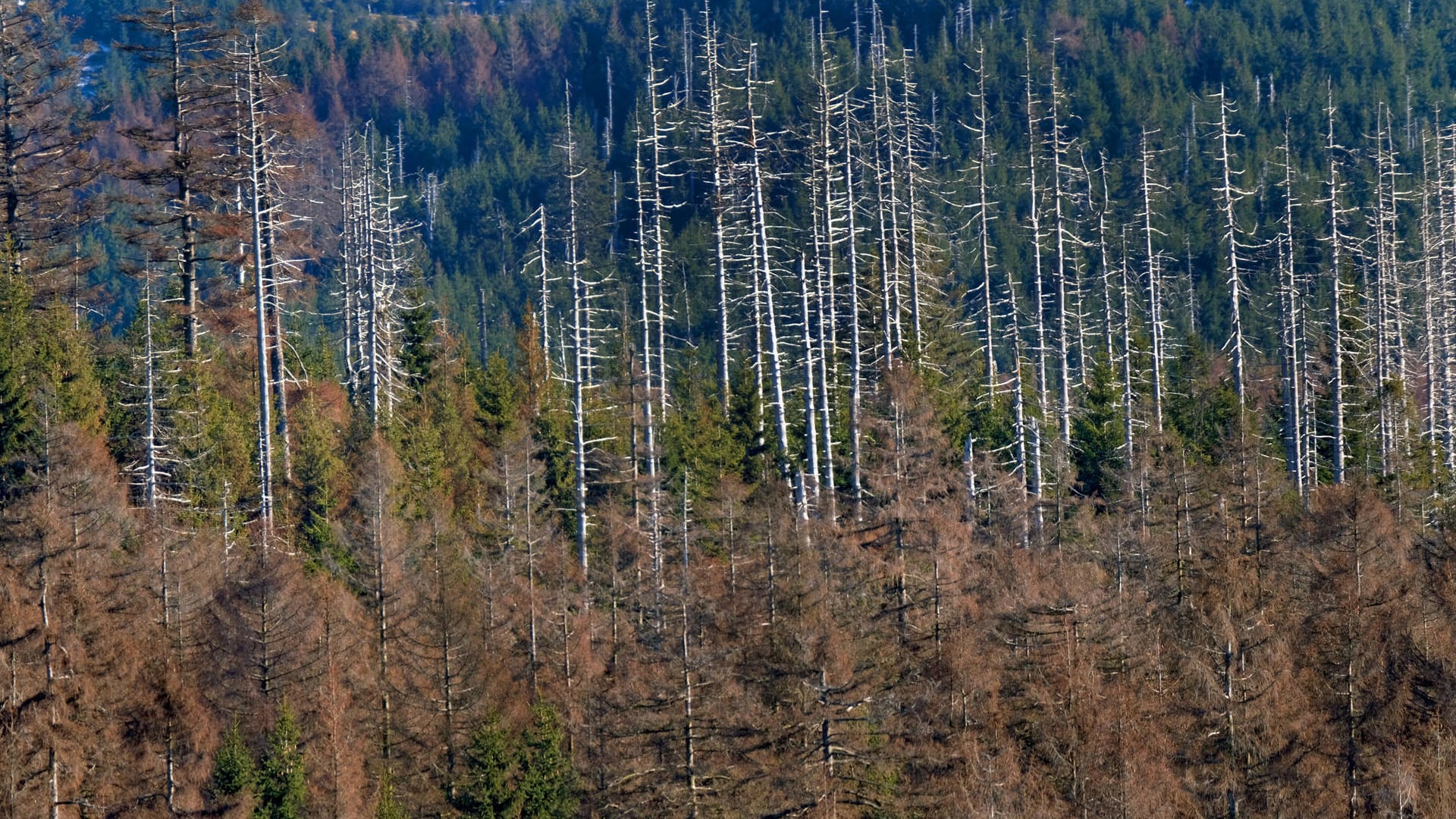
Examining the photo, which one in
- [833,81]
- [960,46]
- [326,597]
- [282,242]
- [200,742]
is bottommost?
[200,742]

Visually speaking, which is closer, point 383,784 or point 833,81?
point 383,784

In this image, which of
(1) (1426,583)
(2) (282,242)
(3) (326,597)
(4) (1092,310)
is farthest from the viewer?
(4) (1092,310)

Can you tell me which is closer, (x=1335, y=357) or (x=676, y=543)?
(x=676, y=543)

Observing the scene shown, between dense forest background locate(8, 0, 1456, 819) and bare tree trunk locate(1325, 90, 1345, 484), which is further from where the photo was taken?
bare tree trunk locate(1325, 90, 1345, 484)

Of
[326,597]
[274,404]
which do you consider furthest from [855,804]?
[274,404]

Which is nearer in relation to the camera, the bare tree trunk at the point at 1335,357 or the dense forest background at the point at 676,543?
the dense forest background at the point at 676,543

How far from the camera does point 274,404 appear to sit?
158ft

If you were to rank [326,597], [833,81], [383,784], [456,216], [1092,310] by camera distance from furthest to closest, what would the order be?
[456,216], [1092,310], [833,81], [326,597], [383,784]

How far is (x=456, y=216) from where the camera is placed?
132250 millimetres

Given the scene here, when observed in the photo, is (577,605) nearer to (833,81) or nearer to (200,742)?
(200,742)

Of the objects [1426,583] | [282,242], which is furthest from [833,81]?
[1426,583]

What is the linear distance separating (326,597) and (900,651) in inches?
574

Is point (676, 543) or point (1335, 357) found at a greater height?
point (1335, 357)

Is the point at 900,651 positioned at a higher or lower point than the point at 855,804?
higher
